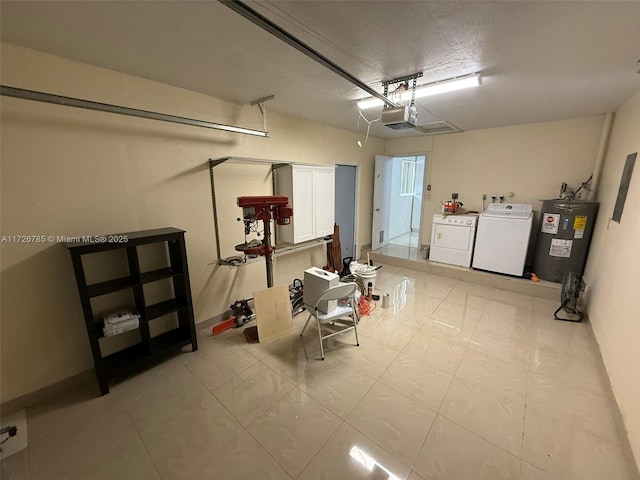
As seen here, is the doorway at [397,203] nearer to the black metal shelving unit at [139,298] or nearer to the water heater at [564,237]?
the water heater at [564,237]

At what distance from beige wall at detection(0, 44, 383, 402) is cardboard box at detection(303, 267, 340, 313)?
1198 millimetres

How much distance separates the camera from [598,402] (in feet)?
6.32

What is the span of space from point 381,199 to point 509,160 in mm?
2322

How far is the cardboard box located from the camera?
259 cm

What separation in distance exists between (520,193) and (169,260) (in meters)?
5.38

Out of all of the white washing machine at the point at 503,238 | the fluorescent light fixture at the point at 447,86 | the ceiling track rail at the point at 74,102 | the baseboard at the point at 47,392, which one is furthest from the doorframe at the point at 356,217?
the baseboard at the point at 47,392

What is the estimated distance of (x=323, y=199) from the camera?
366 cm

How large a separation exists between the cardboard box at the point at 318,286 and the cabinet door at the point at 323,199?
40.5 inches

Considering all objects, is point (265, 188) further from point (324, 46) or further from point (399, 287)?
point (399, 287)

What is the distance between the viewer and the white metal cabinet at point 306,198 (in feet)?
10.7

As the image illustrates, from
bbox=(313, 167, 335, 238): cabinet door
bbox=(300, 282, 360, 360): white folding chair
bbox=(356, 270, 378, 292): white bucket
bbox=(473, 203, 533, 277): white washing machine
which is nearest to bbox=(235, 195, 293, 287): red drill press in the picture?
bbox=(300, 282, 360, 360): white folding chair

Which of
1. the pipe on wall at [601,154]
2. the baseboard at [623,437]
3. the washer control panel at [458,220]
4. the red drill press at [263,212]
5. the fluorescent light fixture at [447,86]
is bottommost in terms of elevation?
the baseboard at [623,437]

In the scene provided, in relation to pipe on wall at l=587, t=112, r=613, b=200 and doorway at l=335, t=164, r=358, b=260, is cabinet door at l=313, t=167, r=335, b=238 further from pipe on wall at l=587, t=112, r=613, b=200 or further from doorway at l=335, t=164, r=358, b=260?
pipe on wall at l=587, t=112, r=613, b=200

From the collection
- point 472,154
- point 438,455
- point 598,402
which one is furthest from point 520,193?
point 438,455
